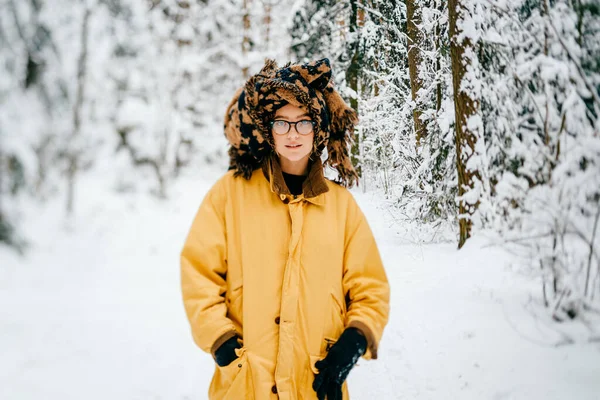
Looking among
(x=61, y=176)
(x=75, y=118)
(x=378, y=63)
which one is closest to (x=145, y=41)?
(x=75, y=118)

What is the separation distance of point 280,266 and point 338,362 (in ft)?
1.61

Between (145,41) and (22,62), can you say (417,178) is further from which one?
(145,41)

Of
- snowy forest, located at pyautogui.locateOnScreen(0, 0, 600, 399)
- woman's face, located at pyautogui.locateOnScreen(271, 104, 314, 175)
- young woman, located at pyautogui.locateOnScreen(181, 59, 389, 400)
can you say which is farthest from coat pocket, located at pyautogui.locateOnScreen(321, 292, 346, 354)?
woman's face, located at pyautogui.locateOnScreen(271, 104, 314, 175)

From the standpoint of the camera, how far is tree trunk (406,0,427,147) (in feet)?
6.22

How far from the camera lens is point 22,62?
5.74 meters

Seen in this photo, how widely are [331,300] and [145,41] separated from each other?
11298 millimetres

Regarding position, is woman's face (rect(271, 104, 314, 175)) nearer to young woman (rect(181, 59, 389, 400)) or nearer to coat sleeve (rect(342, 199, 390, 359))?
young woman (rect(181, 59, 389, 400))

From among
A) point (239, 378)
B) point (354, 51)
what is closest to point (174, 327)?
point (239, 378)

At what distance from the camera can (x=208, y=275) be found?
163 centimetres

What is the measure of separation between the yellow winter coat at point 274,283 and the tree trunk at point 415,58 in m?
0.62

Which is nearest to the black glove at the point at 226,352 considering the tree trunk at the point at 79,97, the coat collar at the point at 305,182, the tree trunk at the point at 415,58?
the coat collar at the point at 305,182

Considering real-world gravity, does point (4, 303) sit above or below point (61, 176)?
below

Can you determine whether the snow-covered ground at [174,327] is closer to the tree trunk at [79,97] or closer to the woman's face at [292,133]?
the woman's face at [292,133]

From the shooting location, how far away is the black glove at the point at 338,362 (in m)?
1.54
